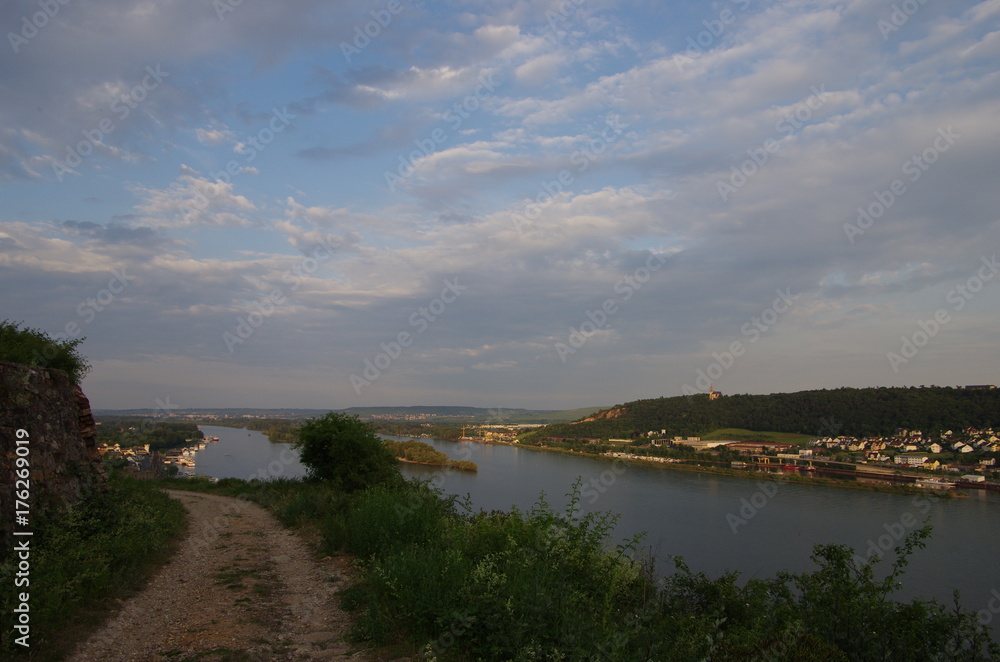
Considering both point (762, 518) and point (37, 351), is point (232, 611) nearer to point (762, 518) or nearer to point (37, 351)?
point (37, 351)

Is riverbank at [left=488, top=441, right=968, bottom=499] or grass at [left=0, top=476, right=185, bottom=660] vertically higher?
grass at [left=0, top=476, right=185, bottom=660]

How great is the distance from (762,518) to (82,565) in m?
28.2

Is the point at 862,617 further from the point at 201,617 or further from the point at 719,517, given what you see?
the point at 719,517

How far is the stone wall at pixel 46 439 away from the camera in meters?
5.32

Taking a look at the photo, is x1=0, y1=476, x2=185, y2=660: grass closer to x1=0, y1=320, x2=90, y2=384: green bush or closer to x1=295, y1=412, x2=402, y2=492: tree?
x1=0, y1=320, x2=90, y2=384: green bush

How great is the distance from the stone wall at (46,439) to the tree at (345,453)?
675 cm

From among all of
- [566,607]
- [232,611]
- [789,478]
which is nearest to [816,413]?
[789,478]

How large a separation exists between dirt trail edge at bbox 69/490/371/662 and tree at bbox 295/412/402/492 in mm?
5300

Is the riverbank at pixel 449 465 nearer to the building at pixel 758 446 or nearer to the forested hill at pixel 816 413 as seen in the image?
the building at pixel 758 446

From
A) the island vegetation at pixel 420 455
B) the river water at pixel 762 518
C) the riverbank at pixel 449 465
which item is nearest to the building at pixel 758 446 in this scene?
the river water at pixel 762 518

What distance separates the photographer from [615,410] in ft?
269

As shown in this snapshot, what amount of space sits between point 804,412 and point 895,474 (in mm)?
18021

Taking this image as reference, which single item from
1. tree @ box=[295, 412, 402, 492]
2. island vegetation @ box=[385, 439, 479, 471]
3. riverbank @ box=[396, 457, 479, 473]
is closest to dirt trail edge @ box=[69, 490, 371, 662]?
tree @ box=[295, 412, 402, 492]

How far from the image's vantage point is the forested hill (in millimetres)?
39781
